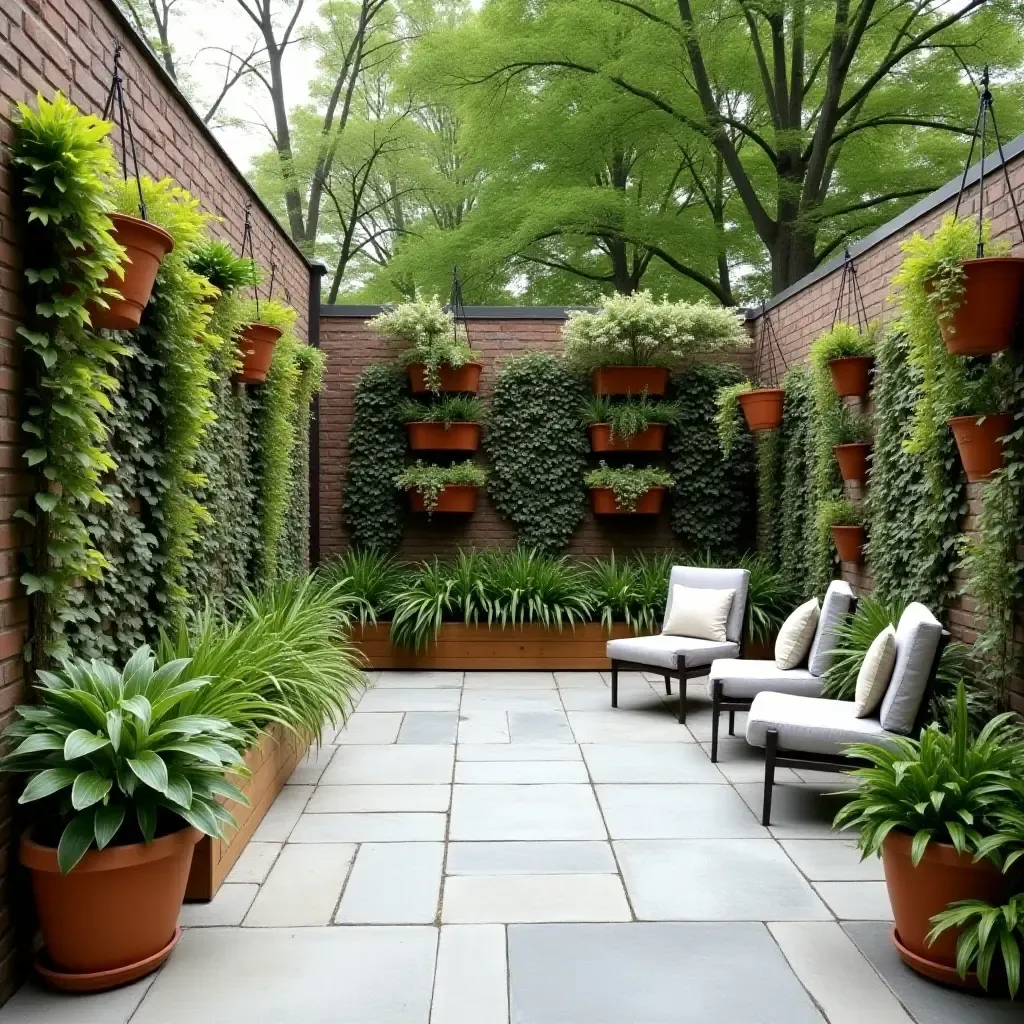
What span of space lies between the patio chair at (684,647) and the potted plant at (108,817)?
328 centimetres

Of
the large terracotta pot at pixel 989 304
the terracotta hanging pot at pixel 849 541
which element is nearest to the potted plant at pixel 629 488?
the terracotta hanging pot at pixel 849 541

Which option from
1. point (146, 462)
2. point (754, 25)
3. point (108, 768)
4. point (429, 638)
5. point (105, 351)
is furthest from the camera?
point (754, 25)

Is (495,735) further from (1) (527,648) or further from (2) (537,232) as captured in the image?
(2) (537,232)

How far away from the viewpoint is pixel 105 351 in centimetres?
251

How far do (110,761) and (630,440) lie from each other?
5378 mm

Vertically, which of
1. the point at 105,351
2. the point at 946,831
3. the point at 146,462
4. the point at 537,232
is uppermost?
→ the point at 537,232

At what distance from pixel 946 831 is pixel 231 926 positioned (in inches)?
82.8

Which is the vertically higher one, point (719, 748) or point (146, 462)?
point (146, 462)

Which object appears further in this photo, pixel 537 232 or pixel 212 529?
pixel 537 232

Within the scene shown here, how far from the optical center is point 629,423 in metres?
7.00

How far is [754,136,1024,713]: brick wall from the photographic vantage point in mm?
3477

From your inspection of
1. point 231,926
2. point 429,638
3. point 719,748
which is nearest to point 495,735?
point 719,748

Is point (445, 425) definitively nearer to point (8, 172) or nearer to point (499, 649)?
point (499, 649)

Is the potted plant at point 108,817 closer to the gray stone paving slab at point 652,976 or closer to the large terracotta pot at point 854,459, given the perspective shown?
the gray stone paving slab at point 652,976
